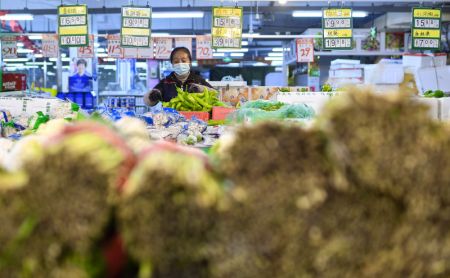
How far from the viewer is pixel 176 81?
8.11m

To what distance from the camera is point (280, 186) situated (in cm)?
124

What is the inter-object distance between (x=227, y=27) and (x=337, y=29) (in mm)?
1864

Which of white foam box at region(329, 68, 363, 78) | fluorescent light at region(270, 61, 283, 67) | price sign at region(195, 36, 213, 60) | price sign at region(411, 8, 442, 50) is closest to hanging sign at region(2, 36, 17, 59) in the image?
price sign at region(195, 36, 213, 60)

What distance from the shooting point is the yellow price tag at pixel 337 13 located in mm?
9867

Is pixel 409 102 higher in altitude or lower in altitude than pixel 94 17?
lower

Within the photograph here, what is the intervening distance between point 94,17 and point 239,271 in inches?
923

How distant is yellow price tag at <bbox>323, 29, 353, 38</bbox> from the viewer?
9.94m

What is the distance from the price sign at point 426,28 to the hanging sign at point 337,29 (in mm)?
1050

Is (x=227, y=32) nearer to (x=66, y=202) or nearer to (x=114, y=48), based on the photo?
(x=114, y=48)

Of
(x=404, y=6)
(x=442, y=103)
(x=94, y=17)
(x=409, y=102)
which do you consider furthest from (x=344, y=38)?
(x=94, y=17)

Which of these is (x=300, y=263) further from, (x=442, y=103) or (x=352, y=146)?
(x=442, y=103)

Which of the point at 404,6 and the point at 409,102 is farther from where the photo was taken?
the point at 404,6

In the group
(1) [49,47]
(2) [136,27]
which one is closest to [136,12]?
(2) [136,27]

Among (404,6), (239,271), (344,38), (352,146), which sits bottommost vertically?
(239,271)
